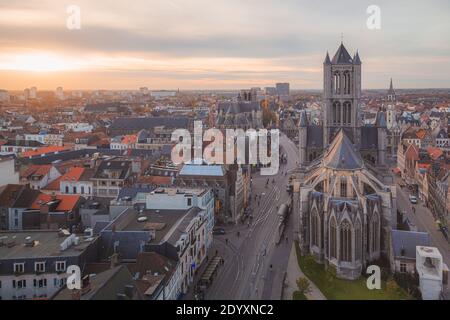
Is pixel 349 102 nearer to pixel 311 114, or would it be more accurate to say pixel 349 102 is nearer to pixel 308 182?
pixel 308 182

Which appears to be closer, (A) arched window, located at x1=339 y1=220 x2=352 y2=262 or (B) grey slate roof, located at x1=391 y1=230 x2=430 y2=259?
(B) grey slate roof, located at x1=391 y1=230 x2=430 y2=259

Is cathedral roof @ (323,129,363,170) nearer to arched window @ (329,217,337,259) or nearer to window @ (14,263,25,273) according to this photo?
arched window @ (329,217,337,259)

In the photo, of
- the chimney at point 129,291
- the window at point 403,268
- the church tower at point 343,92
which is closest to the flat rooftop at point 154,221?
the chimney at point 129,291

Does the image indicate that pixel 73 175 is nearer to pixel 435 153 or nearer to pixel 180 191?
pixel 180 191

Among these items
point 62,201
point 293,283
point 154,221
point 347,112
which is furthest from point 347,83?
point 62,201

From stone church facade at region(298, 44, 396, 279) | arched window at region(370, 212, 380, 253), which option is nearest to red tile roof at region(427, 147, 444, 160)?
stone church facade at region(298, 44, 396, 279)

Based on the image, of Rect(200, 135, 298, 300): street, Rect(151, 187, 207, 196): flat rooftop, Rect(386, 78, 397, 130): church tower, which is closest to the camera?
Rect(200, 135, 298, 300): street

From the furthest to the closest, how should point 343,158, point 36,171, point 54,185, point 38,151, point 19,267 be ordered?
point 38,151
point 36,171
point 54,185
point 343,158
point 19,267
